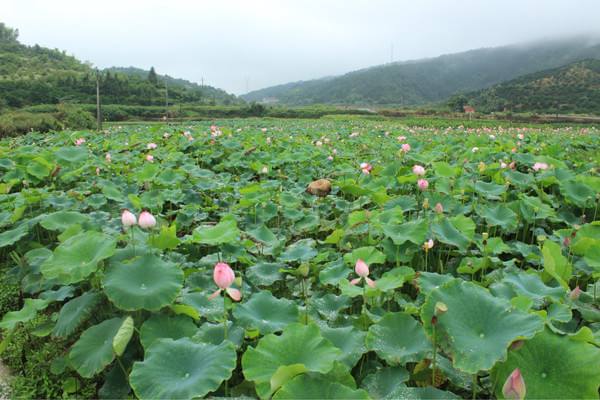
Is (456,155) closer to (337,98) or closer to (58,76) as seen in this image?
(58,76)

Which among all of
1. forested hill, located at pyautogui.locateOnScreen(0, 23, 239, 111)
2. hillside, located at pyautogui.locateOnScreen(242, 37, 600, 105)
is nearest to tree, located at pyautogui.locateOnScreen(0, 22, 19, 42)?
forested hill, located at pyautogui.locateOnScreen(0, 23, 239, 111)

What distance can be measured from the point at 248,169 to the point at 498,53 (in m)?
211

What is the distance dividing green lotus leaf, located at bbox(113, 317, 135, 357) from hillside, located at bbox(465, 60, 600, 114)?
52.8 m

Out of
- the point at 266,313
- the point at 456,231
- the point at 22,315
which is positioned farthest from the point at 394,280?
the point at 22,315

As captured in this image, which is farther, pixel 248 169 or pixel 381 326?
pixel 248 169

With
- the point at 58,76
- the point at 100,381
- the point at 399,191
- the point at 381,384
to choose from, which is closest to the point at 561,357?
the point at 381,384

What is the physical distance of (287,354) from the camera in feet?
3.67

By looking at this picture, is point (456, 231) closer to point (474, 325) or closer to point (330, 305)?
point (330, 305)

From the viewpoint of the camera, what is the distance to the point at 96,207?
2818 millimetres

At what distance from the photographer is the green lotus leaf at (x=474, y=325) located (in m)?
1.00

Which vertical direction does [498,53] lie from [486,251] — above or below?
above

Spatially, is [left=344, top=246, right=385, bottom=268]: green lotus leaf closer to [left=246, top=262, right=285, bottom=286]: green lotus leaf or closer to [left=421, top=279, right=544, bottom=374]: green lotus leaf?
[left=246, top=262, right=285, bottom=286]: green lotus leaf

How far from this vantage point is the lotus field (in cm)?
105

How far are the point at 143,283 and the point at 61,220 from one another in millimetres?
1075
